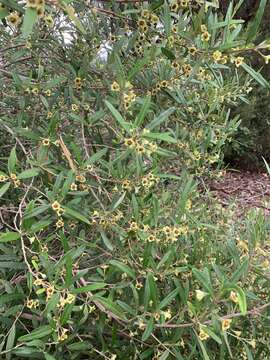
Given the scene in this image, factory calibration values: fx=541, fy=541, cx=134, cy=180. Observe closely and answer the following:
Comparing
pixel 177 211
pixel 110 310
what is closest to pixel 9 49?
pixel 177 211

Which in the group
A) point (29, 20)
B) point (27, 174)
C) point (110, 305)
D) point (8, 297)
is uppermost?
point (29, 20)

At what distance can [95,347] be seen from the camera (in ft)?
5.28

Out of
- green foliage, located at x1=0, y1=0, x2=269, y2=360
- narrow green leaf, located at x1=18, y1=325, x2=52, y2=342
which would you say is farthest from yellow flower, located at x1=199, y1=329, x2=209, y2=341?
narrow green leaf, located at x1=18, y1=325, x2=52, y2=342

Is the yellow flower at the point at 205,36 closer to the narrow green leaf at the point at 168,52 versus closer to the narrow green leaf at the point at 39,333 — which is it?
the narrow green leaf at the point at 168,52

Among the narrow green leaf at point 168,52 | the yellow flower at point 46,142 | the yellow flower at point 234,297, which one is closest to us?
the yellow flower at point 234,297

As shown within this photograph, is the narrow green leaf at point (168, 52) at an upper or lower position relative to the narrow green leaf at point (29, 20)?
lower

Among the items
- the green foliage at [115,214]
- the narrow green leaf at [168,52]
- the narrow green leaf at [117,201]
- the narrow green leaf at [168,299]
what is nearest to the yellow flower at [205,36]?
the green foliage at [115,214]

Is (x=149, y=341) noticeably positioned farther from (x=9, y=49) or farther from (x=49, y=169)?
(x=9, y=49)

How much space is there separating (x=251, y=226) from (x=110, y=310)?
0.54m

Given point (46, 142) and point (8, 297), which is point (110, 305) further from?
point (46, 142)

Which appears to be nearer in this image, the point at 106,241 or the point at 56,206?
the point at 56,206

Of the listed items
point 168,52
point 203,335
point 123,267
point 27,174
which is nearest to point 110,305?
point 123,267

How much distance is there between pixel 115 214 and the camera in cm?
151

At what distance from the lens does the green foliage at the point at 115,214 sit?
1.35m
